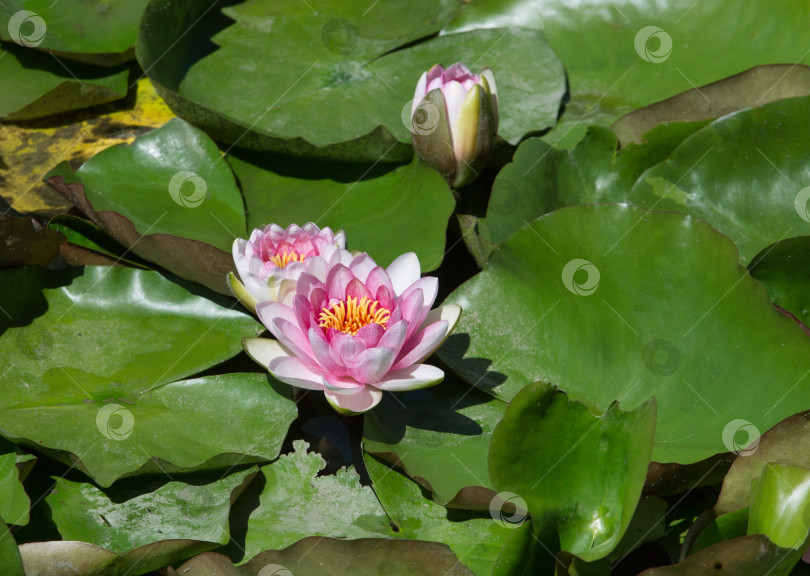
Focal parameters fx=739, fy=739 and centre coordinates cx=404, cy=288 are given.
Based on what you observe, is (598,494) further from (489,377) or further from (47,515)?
(47,515)

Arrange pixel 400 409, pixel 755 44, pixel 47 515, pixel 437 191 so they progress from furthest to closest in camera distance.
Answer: pixel 755 44 → pixel 437 191 → pixel 400 409 → pixel 47 515

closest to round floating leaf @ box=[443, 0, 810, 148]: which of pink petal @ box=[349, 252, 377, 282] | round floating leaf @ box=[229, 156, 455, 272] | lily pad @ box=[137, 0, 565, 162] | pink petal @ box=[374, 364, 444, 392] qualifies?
lily pad @ box=[137, 0, 565, 162]

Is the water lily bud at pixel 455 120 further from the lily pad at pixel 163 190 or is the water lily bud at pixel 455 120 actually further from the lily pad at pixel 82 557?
the lily pad at pixel 82 557

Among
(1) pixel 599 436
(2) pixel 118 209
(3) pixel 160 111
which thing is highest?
(1) pixel 599 436

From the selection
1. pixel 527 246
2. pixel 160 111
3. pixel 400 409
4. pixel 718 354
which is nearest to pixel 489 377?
pixel 400 409

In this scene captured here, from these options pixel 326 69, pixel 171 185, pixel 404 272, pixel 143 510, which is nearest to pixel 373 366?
pixel 404 272

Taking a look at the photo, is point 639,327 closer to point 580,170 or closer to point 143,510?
point 580,170

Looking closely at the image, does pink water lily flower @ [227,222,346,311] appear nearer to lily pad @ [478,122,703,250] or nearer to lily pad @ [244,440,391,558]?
lily pad @ [244,440,391,558]

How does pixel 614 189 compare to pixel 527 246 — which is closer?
pixel 527 246
